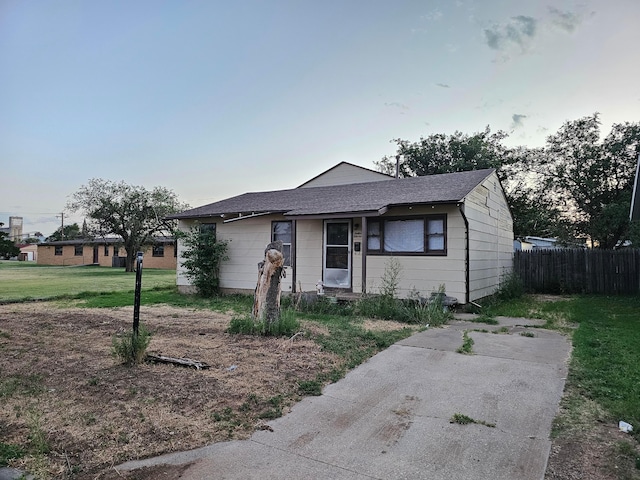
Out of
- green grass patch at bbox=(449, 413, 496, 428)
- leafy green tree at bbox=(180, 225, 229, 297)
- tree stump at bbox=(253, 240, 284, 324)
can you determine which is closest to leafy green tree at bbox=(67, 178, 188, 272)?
leafy green tree at bbox=(180, 225, 229, 297)

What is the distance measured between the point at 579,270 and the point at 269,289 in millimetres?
12534

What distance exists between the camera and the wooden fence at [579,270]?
43.3 feet

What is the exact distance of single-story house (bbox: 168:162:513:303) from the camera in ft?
30.4

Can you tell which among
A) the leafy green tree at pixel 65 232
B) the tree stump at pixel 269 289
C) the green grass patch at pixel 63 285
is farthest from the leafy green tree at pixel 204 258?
the leafy green tree at pixel 65 232

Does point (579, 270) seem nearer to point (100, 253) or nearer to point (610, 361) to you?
point (610, 361)

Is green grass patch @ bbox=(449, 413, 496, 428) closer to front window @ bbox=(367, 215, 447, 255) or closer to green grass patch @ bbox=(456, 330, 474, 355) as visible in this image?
green grass patch @ bbox=(456, 330, 474, 355)

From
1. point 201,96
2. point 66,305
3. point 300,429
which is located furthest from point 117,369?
point 201,96

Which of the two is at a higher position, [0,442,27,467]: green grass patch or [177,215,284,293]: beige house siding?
[177,215,284,293]: beige house siding

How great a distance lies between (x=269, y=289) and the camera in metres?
6.48

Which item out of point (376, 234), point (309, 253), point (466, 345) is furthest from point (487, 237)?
point (466, 345)

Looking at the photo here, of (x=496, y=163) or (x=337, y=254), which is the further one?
(x=496, y=163)

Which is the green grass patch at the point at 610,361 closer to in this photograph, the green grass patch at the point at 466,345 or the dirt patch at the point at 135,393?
the green grass patch at the point at 466,345

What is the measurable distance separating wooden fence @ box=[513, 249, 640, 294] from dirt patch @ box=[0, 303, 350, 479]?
11.7 metres

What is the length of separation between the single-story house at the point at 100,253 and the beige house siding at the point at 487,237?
2767cm
